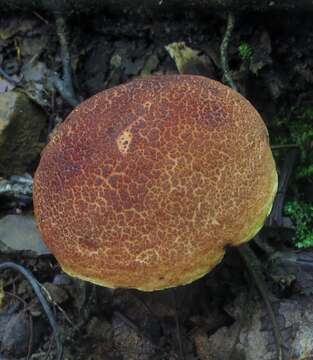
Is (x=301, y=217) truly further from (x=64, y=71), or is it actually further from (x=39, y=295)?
(x=64, y=71)

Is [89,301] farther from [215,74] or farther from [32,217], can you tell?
[215,74]

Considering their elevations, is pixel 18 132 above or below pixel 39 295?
above

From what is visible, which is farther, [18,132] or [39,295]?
[18,132]

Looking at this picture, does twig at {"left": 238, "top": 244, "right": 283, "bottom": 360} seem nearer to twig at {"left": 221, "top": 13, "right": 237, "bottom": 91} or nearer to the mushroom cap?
the mushroom cap

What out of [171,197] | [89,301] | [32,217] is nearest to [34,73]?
[32,217]

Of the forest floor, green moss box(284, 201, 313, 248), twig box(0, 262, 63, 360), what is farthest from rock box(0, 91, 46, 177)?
green moss box(284, 201, 313, 248)

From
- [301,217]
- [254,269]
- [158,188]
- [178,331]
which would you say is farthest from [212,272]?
[158,188]
